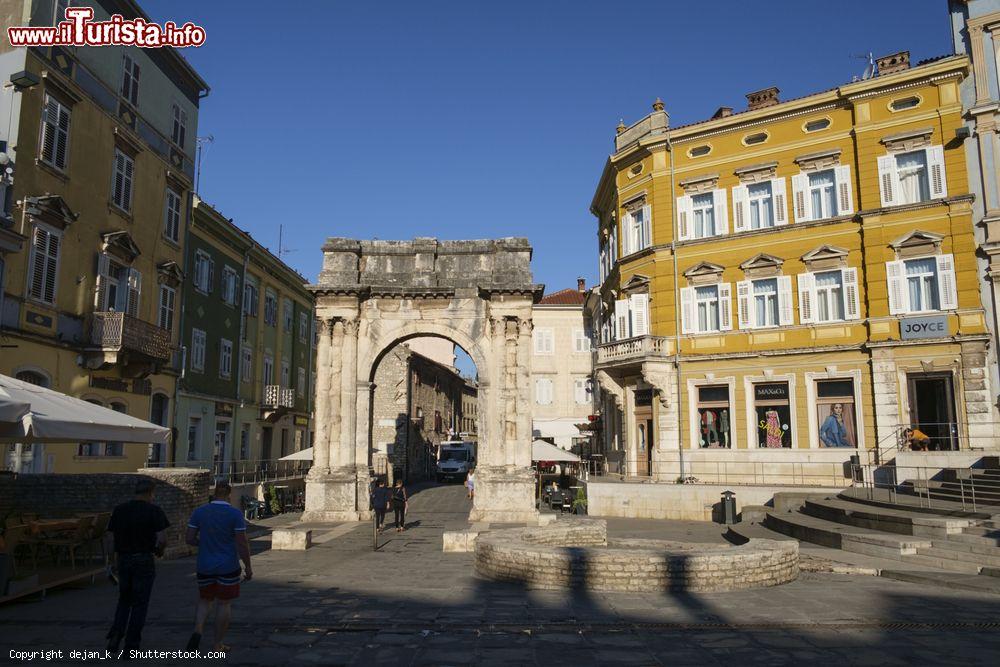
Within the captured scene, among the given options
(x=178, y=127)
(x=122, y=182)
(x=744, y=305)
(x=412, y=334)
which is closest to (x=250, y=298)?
(x=178, y=127)

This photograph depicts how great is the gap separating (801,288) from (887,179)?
479 centimetres

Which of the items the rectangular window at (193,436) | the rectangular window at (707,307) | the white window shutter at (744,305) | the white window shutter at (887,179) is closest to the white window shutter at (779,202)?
the white window shutter at (744,305)

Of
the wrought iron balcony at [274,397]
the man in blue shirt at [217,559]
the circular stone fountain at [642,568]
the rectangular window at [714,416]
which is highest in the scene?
the wrought iron balcony at [274,397]

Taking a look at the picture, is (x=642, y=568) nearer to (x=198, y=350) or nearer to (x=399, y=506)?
(x=399, y=506)

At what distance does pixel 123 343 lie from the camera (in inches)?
866

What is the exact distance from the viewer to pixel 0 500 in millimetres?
13305

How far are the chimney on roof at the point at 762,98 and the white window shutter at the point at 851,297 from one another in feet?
27.8

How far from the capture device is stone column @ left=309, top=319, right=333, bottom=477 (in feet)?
79.5

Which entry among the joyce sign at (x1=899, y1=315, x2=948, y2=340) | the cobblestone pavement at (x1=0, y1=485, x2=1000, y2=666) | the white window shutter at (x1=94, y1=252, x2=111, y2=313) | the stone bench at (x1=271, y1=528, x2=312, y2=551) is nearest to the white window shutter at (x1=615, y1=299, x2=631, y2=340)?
the joyce sign at (x1=899, y1=315, x2=948, y2=340)

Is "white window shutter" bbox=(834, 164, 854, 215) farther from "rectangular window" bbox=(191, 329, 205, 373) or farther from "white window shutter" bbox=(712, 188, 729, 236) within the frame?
"rectangular window" bbox=(191, 329, 205, 373)

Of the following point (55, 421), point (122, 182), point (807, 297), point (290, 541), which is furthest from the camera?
point (807, 297)

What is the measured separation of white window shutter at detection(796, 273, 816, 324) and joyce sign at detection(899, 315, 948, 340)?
9.90ft

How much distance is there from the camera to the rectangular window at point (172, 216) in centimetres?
2730

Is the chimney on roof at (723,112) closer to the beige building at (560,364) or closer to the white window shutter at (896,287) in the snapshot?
the white window shutter at (896,287)
